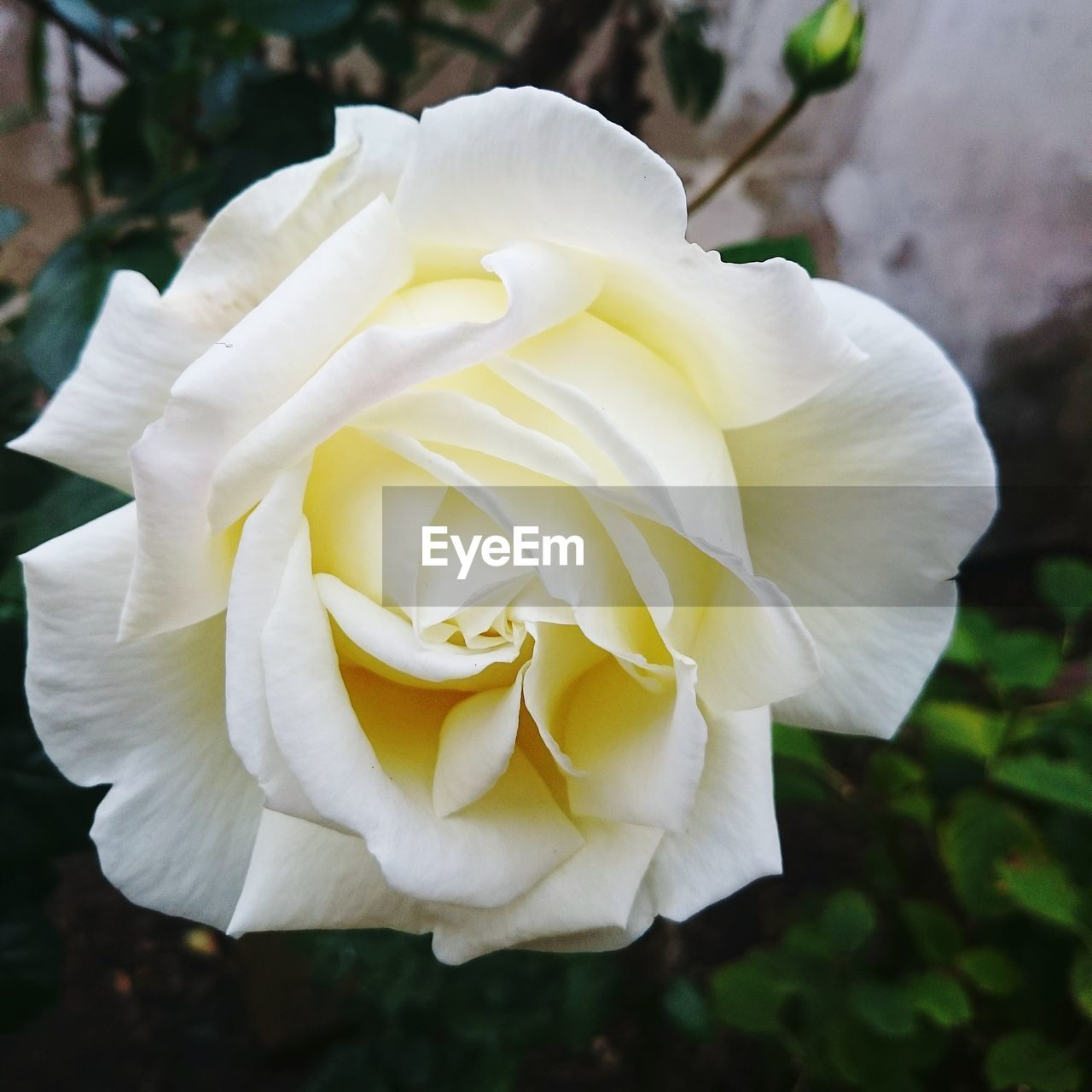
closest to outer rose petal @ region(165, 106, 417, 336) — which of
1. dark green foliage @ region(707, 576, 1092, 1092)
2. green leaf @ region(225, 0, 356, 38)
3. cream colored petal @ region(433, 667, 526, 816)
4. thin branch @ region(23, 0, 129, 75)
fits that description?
cream colored petal @ region(433, 667, 526, 816)

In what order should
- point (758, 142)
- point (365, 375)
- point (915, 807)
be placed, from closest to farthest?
point (365, 375) → point (758, 142) → point (915, 807)

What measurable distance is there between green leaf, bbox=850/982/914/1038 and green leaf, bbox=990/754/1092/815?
7.9 inches

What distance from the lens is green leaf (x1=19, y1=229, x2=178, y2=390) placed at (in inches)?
17.1

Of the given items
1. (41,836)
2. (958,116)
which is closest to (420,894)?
(41,836)

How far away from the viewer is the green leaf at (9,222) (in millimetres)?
535

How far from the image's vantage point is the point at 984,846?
805mm

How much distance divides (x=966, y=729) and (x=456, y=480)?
2.42 ft

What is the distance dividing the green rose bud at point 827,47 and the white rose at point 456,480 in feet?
0.88

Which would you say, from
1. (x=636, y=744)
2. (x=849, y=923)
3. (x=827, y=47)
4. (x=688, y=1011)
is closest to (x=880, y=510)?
(x=636, y=744)

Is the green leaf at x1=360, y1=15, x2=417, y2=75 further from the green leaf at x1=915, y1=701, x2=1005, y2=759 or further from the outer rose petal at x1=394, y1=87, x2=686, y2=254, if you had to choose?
the green leaf at x1=915, y1=701, x2=1005, y2=759

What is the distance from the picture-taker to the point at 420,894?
254mm

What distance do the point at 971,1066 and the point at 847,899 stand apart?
504 millimetres

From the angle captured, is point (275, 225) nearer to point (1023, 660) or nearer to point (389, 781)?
point (389, 781)

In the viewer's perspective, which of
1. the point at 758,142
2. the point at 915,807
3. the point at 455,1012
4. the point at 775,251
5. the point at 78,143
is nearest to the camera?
the point at 775,251
